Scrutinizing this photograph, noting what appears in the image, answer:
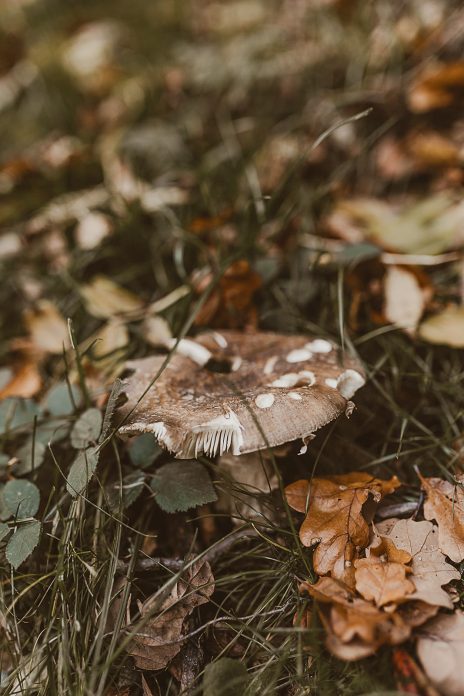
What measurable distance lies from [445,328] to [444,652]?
3.21 feet

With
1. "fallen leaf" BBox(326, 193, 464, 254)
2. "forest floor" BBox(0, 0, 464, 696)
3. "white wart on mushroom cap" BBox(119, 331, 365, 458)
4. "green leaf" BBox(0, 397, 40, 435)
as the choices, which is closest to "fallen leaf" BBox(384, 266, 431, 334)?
"forest floor" BBox(0, 0, 464, 696)

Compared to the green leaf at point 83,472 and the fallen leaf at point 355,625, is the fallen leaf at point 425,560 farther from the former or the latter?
the green leaf at point 83,472

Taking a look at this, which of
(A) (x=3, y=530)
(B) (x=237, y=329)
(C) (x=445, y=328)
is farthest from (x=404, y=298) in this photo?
(A) (x=3, y=530)

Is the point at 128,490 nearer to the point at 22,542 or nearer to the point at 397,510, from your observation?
the point at 22,542

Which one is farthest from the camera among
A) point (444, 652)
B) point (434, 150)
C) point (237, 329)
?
point (434, 150)

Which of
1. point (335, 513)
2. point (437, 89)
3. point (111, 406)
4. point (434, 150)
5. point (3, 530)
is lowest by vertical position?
point (335, 513)

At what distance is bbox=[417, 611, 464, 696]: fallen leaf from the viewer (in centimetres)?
105

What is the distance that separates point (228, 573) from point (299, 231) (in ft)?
4.64

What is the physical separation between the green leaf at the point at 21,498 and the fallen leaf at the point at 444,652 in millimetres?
1006

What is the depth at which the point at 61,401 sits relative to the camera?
1660 mm

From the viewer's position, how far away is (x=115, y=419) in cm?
141

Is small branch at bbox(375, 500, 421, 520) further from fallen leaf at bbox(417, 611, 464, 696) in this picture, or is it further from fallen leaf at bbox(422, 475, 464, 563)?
fallen leaf at bbox(417, 611, 464, 696)

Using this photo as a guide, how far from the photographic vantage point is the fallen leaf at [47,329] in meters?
1.99

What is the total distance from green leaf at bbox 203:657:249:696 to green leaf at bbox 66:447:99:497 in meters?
0.52
